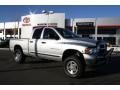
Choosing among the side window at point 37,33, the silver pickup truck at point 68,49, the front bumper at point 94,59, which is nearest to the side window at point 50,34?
the silver pickup truck at point 68,49

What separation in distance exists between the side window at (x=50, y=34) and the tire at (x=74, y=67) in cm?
126

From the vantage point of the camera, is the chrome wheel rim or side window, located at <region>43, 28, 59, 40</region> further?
side window, located at <region>43, 28, 59, 40</region>

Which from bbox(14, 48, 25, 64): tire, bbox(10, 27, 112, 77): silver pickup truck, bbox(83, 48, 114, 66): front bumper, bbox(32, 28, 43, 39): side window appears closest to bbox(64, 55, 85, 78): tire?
bbox(10, 27, 112, 77): silver pickup truck

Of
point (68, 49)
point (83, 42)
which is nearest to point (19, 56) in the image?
point (68, 49)

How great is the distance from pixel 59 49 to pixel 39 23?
36751 millimetres

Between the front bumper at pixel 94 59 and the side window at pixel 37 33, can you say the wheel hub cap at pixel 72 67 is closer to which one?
the front bumper at pixel 94 59

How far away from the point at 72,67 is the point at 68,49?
2.44 feet

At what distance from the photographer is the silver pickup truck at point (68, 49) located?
10.3 metres

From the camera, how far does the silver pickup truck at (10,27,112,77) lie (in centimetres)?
1029

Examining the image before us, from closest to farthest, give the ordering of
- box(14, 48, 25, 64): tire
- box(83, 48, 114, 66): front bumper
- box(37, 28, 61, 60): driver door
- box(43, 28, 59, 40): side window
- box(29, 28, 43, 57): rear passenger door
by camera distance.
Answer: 1. box(83, 48, 114, 66): front bumper
2. box(37, 28, 61, 60): driver door
3. box(43, 28, 59, 40): side window
4. box(29, 28, 43, 57): rear passenger door
5. box(14, 48, 25, 64): tire

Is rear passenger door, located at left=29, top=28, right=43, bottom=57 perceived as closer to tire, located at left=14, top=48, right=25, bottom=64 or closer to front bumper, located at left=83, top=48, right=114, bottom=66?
tire, located at left=14, top=48, right=25, bottom=64

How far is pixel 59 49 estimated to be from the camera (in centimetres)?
1118

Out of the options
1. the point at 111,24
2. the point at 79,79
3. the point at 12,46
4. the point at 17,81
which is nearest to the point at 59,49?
the point at 79,79

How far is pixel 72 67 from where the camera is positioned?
1056cm
